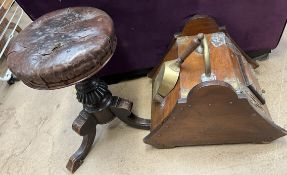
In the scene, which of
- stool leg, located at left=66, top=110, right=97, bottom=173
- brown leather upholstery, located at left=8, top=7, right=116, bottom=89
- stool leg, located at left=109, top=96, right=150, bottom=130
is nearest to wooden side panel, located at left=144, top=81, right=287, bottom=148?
stool leg, located at left=109, top=96, right=150, bottom=130

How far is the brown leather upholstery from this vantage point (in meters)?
0.86

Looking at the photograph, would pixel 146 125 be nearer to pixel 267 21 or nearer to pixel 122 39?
pixel 122 39

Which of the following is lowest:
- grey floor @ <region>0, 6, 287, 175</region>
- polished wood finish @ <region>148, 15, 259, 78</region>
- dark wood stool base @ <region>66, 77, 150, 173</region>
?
grey floor @ <region>0, 6, 287, 175</region>

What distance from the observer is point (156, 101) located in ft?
4.07

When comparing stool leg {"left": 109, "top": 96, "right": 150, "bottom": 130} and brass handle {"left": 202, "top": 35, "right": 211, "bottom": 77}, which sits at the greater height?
brass handle {"left": 202, "top": 35, "right": 211, "bottom": 77}

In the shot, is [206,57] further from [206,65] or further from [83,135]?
[83,135]

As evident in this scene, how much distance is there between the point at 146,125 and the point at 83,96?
0.34 m

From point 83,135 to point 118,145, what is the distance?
7.3 inches

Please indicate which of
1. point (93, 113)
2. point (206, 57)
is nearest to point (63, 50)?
point (93, 113)

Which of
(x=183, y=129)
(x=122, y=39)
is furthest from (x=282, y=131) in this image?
(x=122, y=39)

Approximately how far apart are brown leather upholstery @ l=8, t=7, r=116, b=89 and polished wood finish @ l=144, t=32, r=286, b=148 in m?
0.34

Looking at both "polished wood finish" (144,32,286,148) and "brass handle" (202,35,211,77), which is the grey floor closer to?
"polished wood finish" (144,32,286,148)

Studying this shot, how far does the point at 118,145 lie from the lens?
4.23 ft

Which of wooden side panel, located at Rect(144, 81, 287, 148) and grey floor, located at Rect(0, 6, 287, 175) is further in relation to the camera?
grey floor, located at Rect(0, 6, 287, 175)
